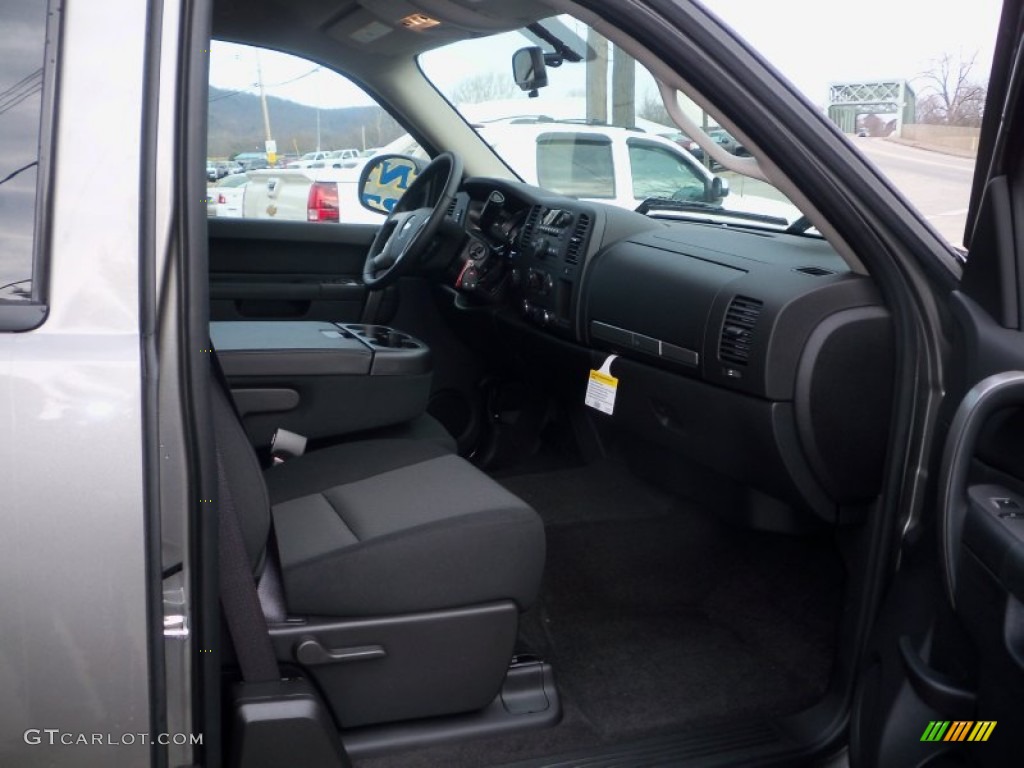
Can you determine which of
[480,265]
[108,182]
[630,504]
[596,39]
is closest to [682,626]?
[630,504]

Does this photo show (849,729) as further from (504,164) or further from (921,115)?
(504,164)

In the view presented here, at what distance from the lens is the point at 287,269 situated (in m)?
3.54

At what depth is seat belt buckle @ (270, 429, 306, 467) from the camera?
7.96ft

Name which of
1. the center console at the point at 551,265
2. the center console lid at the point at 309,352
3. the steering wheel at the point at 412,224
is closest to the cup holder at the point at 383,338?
the center console lid at the point at 309,352

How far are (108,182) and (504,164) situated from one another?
2.32m

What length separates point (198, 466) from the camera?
1.23 metres

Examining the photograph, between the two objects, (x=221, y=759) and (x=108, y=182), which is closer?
(x=108, y=182)

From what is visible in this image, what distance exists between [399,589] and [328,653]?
0.50ft

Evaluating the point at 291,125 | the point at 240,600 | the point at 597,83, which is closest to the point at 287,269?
the point at 291,125

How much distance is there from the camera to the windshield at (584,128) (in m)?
2.59

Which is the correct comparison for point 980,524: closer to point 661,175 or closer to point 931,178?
point 931,178

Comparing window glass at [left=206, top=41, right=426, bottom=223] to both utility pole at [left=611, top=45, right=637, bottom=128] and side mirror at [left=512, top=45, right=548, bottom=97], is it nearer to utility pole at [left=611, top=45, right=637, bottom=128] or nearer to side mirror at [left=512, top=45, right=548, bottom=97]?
side mirror at [left=512, top=45, right=548, bottom=97]

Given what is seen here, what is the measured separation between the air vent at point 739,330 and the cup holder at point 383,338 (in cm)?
87

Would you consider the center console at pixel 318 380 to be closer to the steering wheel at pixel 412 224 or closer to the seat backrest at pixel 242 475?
the steering wheel at pixel 412 224
